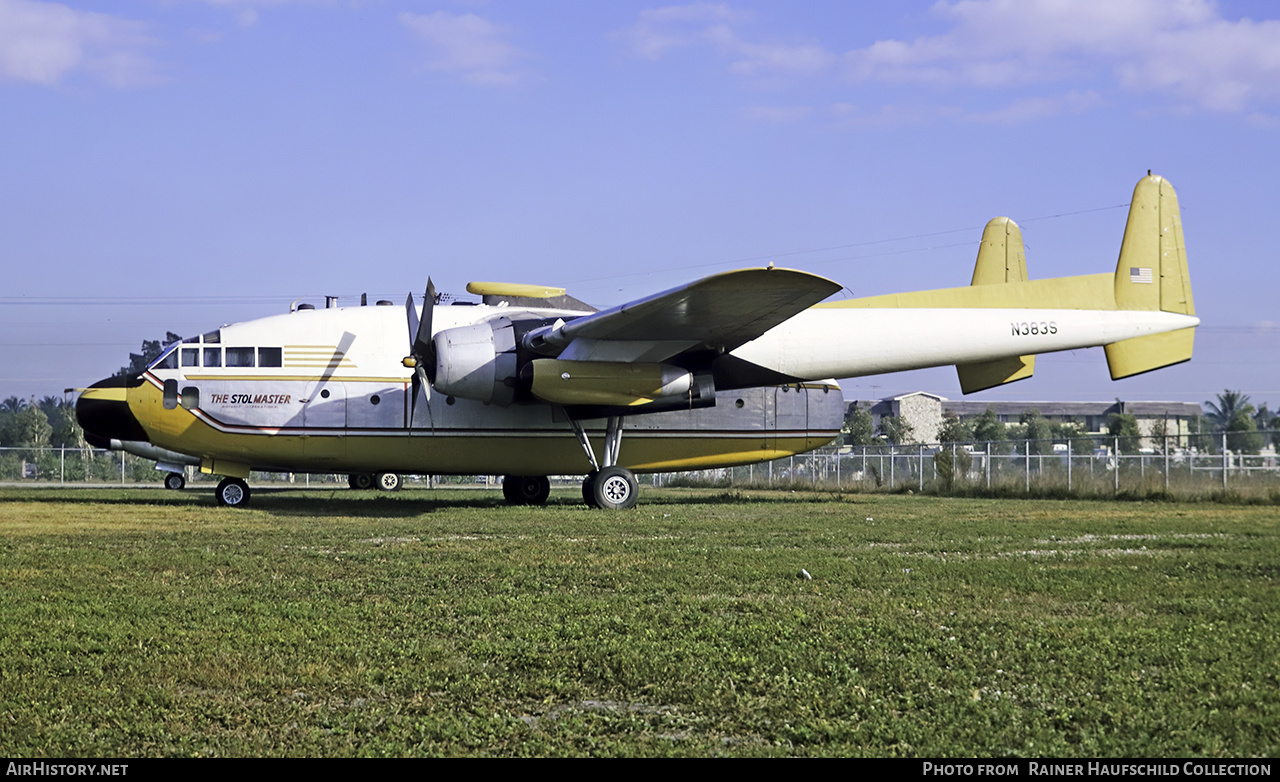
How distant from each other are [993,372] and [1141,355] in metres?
3.10

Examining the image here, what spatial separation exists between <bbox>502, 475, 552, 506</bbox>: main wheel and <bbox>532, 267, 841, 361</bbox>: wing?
237 inches

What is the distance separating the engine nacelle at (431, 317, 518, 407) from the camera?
20013 millimetres

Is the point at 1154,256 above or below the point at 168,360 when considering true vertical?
above

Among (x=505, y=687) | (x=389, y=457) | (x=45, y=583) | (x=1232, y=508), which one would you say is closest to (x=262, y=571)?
(x=45, y=583)

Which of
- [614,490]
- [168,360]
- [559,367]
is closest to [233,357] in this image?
[168,360]

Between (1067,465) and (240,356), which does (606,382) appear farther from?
(1067,465)

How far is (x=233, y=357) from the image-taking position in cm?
2164

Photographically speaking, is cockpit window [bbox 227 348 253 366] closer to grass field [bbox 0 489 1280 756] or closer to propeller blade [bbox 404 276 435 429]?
propeller blade [bbox 404 276 435 429]

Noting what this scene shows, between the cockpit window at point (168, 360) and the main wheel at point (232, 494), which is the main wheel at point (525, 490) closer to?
the main wheel at point (232, 494)

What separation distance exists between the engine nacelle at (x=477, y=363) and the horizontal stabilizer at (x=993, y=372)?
9.95 metres

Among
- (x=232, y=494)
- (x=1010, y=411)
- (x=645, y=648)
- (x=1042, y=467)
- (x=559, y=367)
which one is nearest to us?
(x=645, y=648)

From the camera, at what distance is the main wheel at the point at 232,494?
22.2 m

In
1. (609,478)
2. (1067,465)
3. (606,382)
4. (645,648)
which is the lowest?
(645,648)
